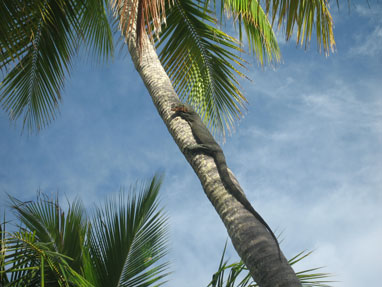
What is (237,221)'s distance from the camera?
257 cm

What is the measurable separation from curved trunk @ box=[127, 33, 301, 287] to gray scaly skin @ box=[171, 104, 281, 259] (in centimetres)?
4

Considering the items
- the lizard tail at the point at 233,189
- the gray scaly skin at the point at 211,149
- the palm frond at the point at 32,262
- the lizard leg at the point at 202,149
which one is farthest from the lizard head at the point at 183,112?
the palm frond at the point at 32,262

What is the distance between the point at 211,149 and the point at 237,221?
0.83 m

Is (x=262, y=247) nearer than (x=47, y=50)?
Yes

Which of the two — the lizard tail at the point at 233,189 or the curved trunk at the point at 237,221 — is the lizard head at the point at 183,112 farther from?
the lizard tail at the point at 233,189

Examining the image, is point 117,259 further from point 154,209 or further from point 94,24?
point 94,24

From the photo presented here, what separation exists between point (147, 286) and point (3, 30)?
3.33 m

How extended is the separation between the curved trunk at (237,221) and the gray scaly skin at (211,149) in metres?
0.04

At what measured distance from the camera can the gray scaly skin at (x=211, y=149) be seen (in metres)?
2.73

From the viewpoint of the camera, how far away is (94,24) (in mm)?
5961

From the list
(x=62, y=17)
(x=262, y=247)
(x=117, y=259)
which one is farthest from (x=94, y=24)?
(x=262, y=247)

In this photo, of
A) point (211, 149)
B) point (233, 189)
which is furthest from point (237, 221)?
point (211, 149)

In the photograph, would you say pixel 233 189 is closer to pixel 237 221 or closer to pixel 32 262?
pixel 237 221

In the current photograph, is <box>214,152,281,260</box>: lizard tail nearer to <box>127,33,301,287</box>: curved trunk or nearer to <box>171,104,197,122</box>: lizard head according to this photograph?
<box>127,33,301,287</box>: curved trunk
